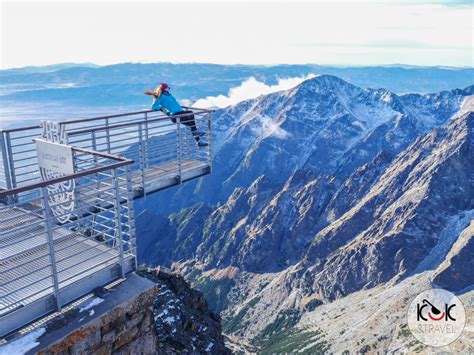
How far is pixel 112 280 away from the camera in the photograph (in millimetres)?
12141

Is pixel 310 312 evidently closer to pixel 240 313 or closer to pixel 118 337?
pixel 240 313

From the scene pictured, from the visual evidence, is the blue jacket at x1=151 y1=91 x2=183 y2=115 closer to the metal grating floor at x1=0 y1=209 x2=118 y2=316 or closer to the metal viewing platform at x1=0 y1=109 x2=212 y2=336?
the metal viewing platform at x1=0 y1=109 x2=212 y2=336

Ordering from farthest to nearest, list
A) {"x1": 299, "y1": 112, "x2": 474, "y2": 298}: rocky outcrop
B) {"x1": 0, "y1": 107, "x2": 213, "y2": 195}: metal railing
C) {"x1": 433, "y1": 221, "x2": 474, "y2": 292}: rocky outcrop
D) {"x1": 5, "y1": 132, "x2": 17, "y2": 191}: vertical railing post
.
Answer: {"x1": 299, "y1": 112, "x2": 474, "y2": 298}: rocky outcrop < {"x1": 433, "y1": 221, "x2": 474, "y2": 292}: rocky outcrop < {"x1": 5, "y1": 132, "x2": 17, "y2": 191}: vertical railing post < {"x1": 0, "y1": 107, "x2": 213, "y2": 195}: metal railing

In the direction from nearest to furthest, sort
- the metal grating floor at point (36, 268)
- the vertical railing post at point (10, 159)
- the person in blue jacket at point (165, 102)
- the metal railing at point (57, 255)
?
the metal railing at point (57, 255)
the metal grating floor at point (36, 268)
the vertical railing post at point (10, 159)
the person in blue jacket at point (165, 102)

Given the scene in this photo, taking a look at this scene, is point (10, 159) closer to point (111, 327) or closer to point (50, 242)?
point (50, 242)

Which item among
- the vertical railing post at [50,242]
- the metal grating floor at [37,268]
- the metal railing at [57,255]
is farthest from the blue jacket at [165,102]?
the vertical railing post at [50,242]

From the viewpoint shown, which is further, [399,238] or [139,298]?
[399,238]

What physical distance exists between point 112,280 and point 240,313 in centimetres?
19520

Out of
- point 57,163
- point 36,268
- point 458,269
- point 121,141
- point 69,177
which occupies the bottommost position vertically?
point 458,269

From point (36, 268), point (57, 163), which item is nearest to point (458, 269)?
point (57, 163)

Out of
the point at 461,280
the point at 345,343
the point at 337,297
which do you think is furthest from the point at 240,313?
the point at 461,280

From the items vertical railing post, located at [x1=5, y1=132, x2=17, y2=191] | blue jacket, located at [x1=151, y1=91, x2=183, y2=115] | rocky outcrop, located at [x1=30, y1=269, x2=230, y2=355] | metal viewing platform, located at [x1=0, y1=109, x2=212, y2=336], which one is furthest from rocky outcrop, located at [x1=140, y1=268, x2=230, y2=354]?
rocky outcrop, located at [x1=30, y1=269, x2=230, y2=355]

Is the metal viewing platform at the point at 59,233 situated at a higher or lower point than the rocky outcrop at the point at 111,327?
higher

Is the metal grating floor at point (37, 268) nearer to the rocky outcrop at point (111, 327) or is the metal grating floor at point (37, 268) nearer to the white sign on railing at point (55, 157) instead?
the rocky outcrop at point (111, 327)
